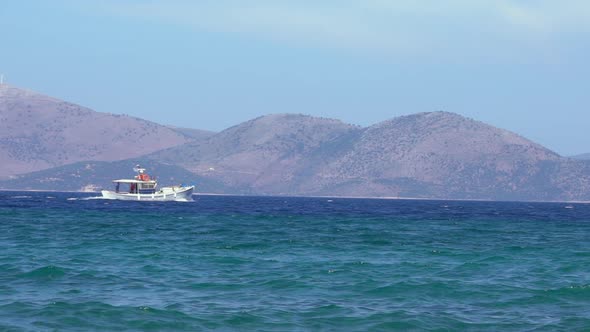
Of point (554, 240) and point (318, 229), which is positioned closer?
point (554, 240)

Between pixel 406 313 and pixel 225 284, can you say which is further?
pixel 225 284

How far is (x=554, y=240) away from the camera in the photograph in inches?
3142

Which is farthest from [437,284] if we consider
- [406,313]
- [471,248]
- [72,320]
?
[471,248]

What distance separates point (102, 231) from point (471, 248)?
108ft

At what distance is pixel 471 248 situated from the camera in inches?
2625

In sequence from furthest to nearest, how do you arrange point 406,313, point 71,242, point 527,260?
point 71,242, point 527,260, point 406,313

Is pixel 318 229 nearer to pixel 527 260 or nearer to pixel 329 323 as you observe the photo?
pixel 527 260

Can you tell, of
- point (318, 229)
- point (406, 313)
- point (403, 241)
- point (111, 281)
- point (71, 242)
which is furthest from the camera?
point (318, 229)

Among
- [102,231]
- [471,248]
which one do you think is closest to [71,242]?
[102,231]

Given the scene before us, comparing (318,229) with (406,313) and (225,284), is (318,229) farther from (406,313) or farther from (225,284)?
(406,313)

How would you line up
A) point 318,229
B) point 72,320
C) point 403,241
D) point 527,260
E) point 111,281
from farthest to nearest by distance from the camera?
point 318,229 → point 403,241 → point 527,260 → point 111,281 → point 72,320

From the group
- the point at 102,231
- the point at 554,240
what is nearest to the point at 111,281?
the point at 102,231

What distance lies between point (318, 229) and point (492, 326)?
59785 millimetres

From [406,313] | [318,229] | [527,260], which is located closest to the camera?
[406,313]
